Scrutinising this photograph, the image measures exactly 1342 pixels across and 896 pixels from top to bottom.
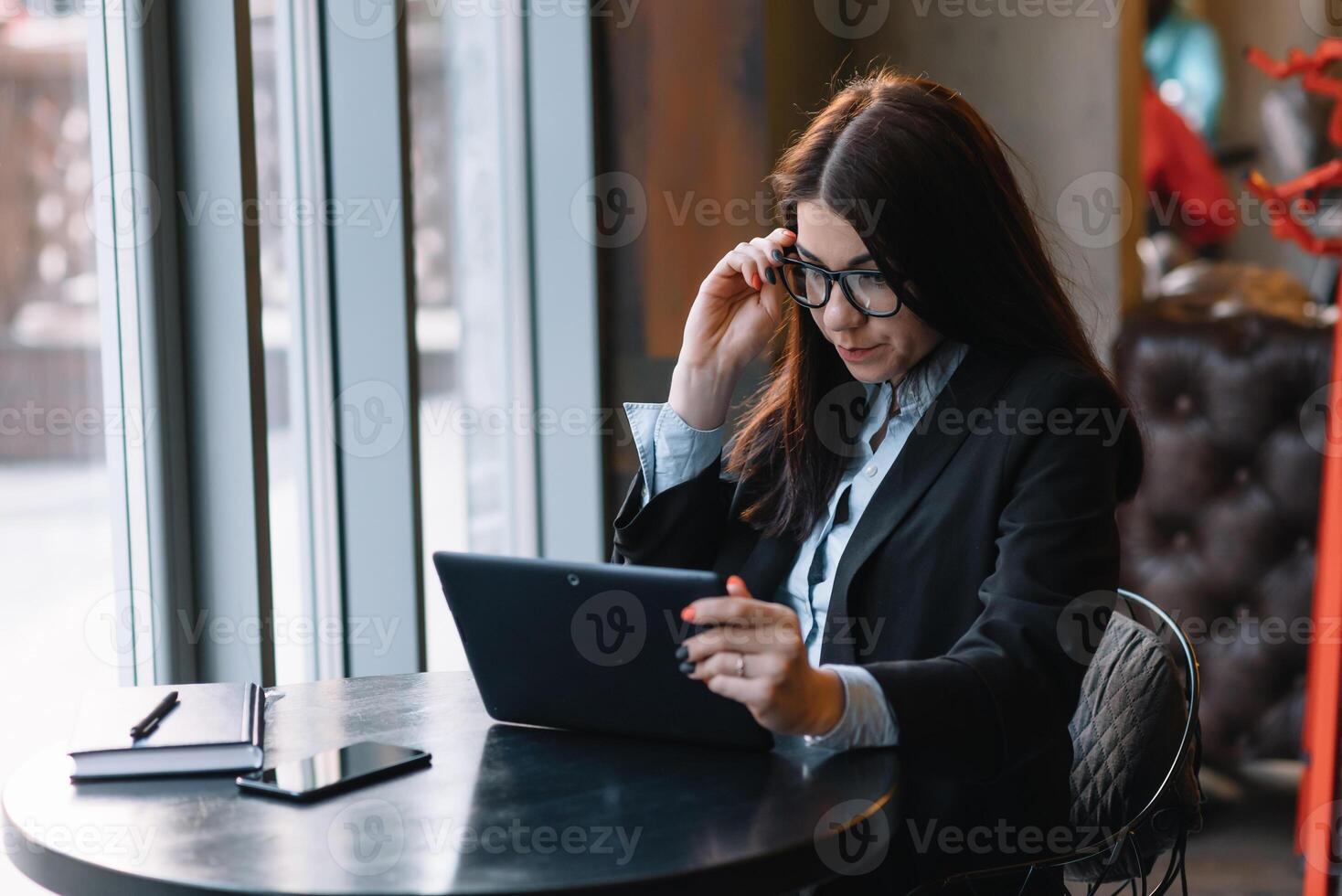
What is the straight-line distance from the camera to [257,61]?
91.8 inches

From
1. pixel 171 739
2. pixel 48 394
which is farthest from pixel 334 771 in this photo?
pixel 48 394

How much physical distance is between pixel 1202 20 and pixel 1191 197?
1367mm

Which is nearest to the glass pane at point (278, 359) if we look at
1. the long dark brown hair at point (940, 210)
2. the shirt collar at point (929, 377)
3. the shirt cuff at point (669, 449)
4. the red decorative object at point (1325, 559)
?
the shirt cuff at point (669, 449)

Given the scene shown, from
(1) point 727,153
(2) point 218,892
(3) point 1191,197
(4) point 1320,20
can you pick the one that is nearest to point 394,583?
(1) point 727,153

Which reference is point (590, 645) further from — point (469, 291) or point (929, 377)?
point (469, 291)

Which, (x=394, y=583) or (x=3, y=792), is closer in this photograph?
(x=3, y=792)

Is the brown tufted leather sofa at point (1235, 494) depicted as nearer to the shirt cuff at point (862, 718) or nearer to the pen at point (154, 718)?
the shirt cuff at point (862, 718)

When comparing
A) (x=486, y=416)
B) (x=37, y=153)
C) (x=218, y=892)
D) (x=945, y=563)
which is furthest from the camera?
(x=486, y=416)

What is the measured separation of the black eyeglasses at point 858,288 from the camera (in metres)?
1.48

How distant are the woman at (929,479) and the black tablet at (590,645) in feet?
0.35

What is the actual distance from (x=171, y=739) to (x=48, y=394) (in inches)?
35.4

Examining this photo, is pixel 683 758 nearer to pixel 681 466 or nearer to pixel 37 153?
pixel 681 466

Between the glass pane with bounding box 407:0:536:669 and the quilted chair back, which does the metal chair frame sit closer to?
the quilted chair back

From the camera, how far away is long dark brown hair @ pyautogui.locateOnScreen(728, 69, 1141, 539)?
1.46 metres
